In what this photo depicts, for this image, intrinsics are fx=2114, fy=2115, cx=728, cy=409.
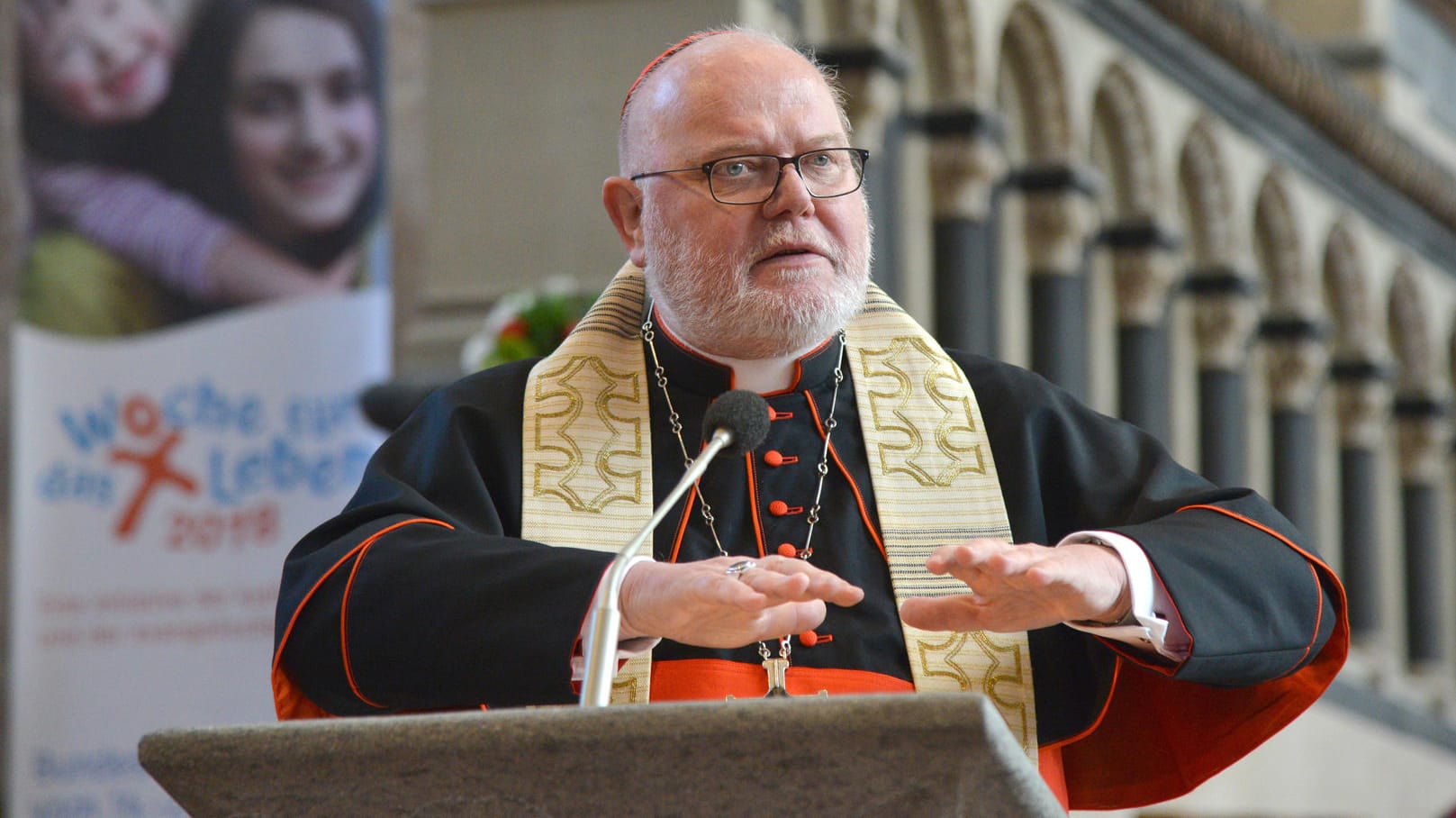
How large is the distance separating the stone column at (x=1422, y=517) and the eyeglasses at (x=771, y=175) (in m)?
9.58

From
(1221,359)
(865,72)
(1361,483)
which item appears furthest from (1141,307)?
(1361,483)

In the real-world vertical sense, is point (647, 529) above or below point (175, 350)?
above

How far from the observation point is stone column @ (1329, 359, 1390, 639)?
1076cm

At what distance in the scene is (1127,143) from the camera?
8562 mm

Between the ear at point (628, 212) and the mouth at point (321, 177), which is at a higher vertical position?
the ear at point (628, 212)

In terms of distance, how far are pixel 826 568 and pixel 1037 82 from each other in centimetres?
538

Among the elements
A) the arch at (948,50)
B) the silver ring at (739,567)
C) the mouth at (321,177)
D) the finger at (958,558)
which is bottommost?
the silver ring at (739,567)

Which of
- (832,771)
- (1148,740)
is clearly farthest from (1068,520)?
(832,771)

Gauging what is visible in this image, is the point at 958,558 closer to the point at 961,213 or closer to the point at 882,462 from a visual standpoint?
the point at 882,462

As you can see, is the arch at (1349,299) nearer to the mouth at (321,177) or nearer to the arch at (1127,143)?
the arch at (1127,143)

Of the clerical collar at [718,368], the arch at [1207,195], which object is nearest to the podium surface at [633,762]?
the clerical collar at [718,368]

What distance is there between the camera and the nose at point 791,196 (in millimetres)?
2717

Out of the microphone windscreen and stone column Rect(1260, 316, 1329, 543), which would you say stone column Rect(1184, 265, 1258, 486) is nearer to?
stone column Rect(1260, 316, 1329, 543)

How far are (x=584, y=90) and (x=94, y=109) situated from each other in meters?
1.80
